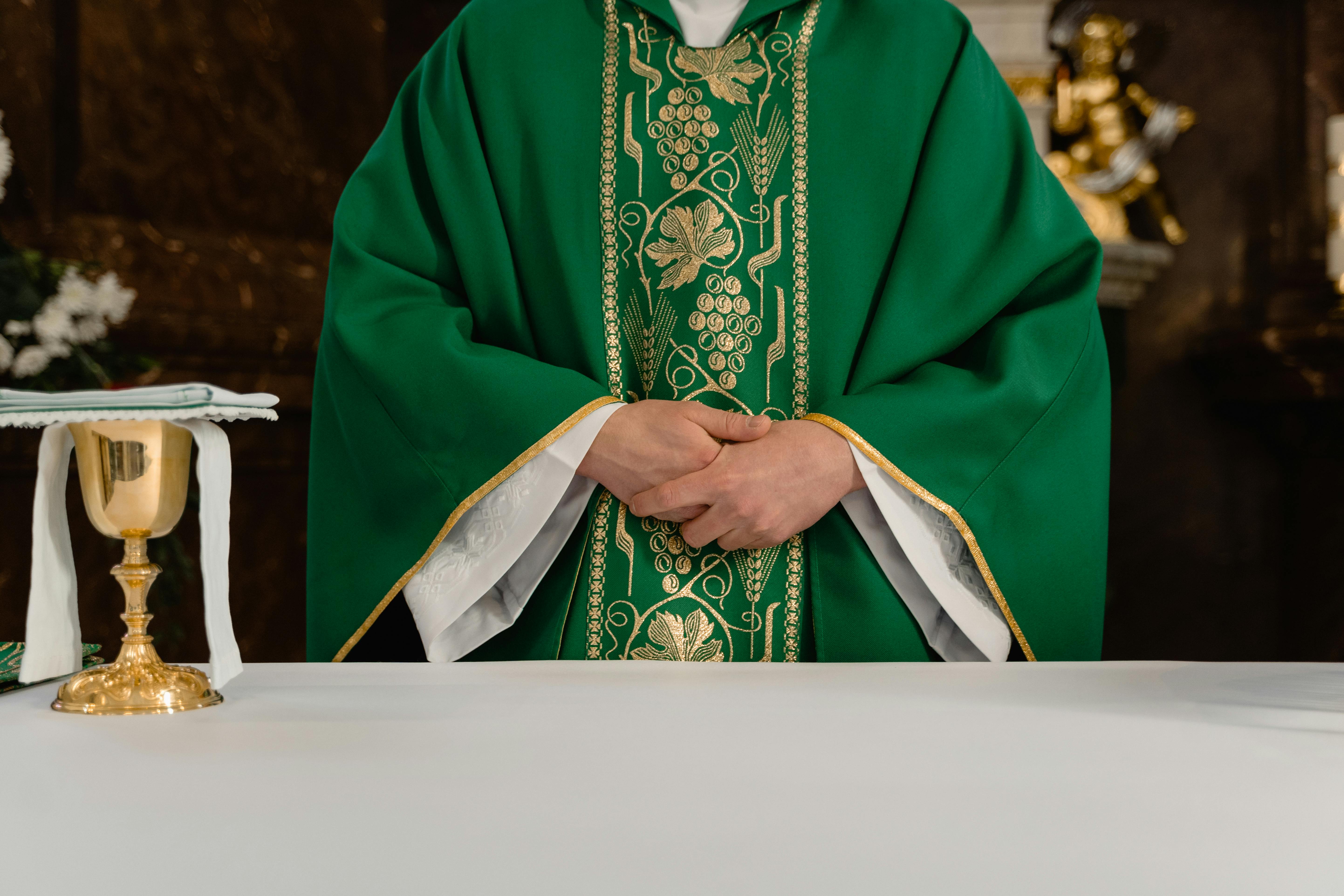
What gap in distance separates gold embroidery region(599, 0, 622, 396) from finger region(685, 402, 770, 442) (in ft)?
0.65

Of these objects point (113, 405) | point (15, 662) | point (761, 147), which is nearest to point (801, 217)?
point (761, 147)

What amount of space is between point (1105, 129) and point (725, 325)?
11.0 feet

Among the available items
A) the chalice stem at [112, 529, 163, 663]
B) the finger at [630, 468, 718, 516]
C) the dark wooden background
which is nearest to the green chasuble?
the finger at [630, 468, 718, 516]

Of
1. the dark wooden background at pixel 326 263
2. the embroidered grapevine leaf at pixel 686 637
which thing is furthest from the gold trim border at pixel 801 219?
the dark wooden background at pixel 326 263

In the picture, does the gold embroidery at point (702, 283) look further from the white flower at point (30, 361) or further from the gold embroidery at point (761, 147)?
the white flower at point (30, 361)

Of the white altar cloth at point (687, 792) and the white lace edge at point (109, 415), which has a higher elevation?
the white lace edge at point (109, 415)

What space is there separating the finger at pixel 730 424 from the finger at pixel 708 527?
0.31 feet

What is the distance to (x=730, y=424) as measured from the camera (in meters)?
1.45

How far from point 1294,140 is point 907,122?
3.53m

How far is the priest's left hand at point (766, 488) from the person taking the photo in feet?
4.68

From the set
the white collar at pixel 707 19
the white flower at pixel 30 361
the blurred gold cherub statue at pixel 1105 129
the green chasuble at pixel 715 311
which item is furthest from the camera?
the blurred gold cherub statue at pixel 1105 129

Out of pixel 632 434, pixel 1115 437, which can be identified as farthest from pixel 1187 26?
pixel 632 434

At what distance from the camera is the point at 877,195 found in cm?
170

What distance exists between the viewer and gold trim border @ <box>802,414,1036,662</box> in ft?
4.83
